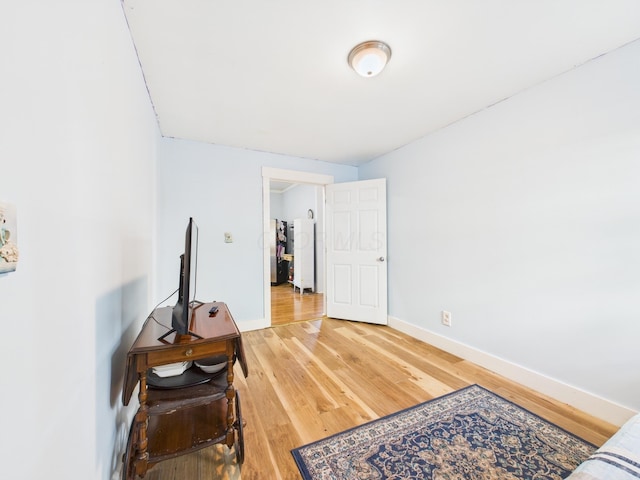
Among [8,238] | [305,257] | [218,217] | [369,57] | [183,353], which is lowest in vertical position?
[183,353]

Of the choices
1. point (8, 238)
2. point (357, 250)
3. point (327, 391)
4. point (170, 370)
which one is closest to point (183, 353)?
point (170, 370)

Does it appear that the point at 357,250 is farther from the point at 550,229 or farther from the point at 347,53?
the point at 347,53

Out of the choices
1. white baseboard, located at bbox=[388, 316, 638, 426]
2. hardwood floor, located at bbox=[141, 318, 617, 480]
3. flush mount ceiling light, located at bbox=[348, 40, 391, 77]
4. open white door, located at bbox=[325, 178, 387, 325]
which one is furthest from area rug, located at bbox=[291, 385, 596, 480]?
flush mount ceiling light, located at bbox=[348, 40, 391, 77]

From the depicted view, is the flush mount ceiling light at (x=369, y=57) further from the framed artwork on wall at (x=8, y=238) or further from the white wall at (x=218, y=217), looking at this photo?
the white wall at (x=218, y=217)

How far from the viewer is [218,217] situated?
317 centimetres

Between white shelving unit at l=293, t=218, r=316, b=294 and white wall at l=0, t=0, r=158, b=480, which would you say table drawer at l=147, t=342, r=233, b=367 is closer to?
white wall at l=0, t=0, r=158, b=480

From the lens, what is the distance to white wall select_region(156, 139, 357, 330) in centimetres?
294

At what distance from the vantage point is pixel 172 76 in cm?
187

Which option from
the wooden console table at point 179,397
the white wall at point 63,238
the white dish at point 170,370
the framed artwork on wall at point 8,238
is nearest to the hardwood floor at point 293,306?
the white dish at point 170,370

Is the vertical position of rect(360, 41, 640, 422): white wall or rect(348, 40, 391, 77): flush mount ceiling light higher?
rect(348, 40, 391, 77): flush mount ceiling light

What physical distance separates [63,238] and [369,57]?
1784mm

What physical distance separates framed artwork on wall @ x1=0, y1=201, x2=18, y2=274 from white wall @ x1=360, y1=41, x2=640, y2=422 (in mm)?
2736

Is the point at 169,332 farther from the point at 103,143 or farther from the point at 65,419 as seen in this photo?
the point at 103,143

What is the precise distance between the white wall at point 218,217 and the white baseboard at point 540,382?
2253mm
